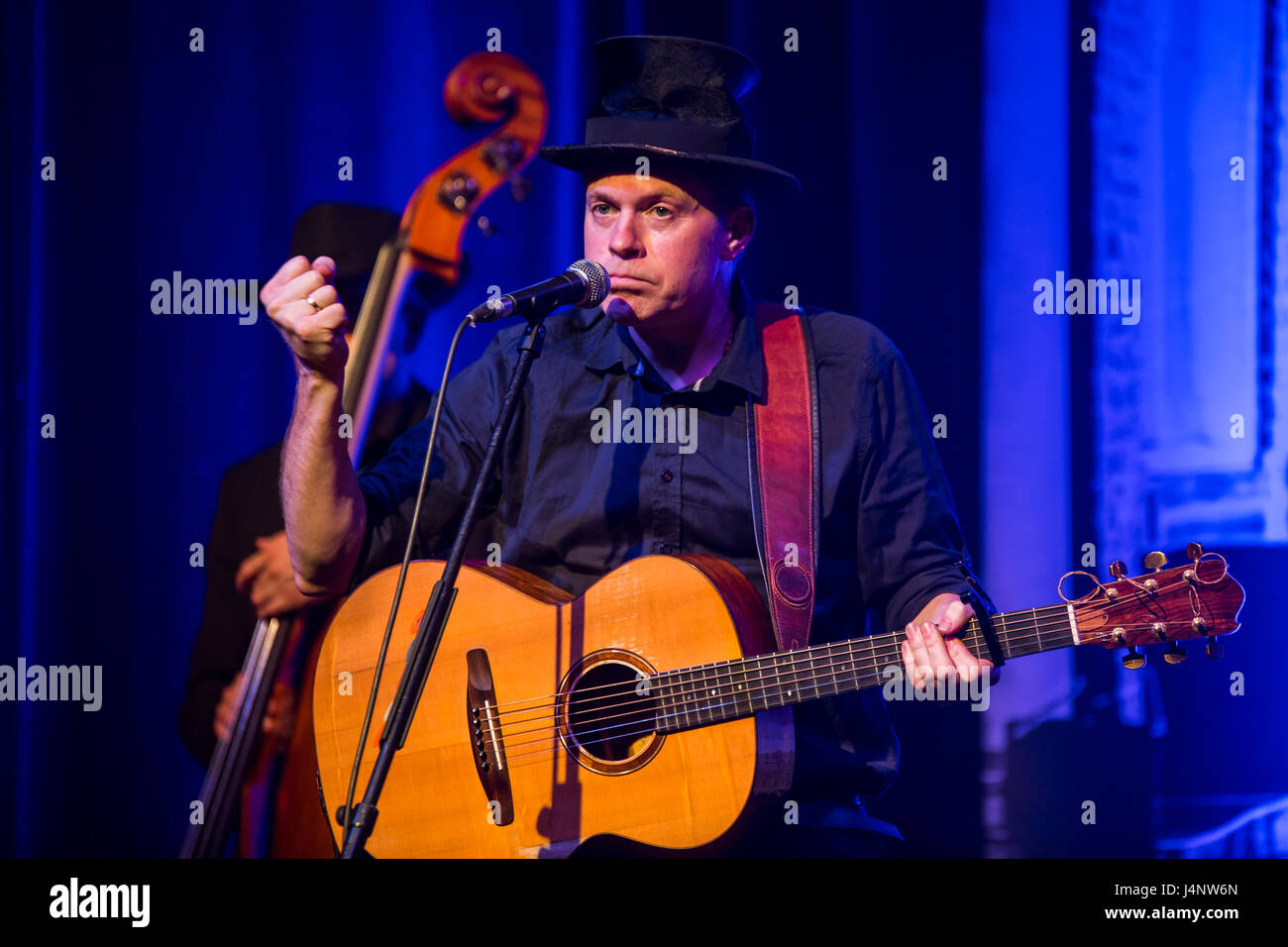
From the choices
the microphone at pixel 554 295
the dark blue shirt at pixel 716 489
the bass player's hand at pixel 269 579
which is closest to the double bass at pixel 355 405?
the bass player's hand at pixel 269 579

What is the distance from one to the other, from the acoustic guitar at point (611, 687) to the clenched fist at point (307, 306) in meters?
0.55

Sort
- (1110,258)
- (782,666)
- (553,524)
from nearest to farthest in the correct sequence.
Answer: (782,666)
(553,524)
(1110,258)

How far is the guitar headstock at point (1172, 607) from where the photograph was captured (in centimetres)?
224

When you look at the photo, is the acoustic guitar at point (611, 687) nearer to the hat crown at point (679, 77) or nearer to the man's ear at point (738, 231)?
the man's ear at point (738, 231)

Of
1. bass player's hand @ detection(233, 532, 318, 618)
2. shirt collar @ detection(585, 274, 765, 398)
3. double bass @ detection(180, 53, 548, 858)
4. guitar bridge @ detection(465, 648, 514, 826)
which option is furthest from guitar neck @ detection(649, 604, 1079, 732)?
bass player's hand @ detection(233, 532, 318, 618)

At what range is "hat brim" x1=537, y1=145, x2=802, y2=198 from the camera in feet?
8.23

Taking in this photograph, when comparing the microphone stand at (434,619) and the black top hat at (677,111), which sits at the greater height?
the black top hat at (677,111)

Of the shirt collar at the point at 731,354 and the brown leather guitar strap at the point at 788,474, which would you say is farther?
the shirt collar at the point at 731,354

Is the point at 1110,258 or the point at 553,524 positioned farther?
the point at 1110,258

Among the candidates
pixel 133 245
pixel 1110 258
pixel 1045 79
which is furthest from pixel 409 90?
pixel 1110 258

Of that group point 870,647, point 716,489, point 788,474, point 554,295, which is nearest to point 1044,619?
point 870,647

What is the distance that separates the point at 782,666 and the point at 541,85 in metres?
1.59
